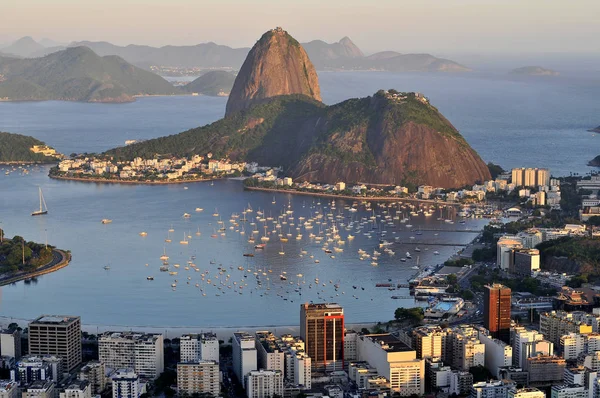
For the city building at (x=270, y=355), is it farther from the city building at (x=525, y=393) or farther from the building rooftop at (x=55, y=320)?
the city building at (x=525, y=393)

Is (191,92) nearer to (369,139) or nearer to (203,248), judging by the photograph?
(369,139)

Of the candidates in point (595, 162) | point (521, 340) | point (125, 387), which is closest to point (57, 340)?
point (125, 387)

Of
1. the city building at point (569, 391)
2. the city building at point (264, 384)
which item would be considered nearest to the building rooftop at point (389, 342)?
the city building at point (264, 384)

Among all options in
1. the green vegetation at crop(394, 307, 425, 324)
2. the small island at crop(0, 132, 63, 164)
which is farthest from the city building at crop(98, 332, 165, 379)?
the small island at crop(0, 132, 63, 164)

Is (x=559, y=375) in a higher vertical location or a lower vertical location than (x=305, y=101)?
lower

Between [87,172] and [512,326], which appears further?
[87,172]

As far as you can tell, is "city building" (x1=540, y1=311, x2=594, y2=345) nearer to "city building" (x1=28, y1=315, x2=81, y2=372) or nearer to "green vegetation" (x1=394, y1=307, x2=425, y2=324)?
"green vegetation" (x1=394, y1=307, x2=425, y2=324)

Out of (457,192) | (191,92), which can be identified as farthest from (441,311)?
(191,92)
